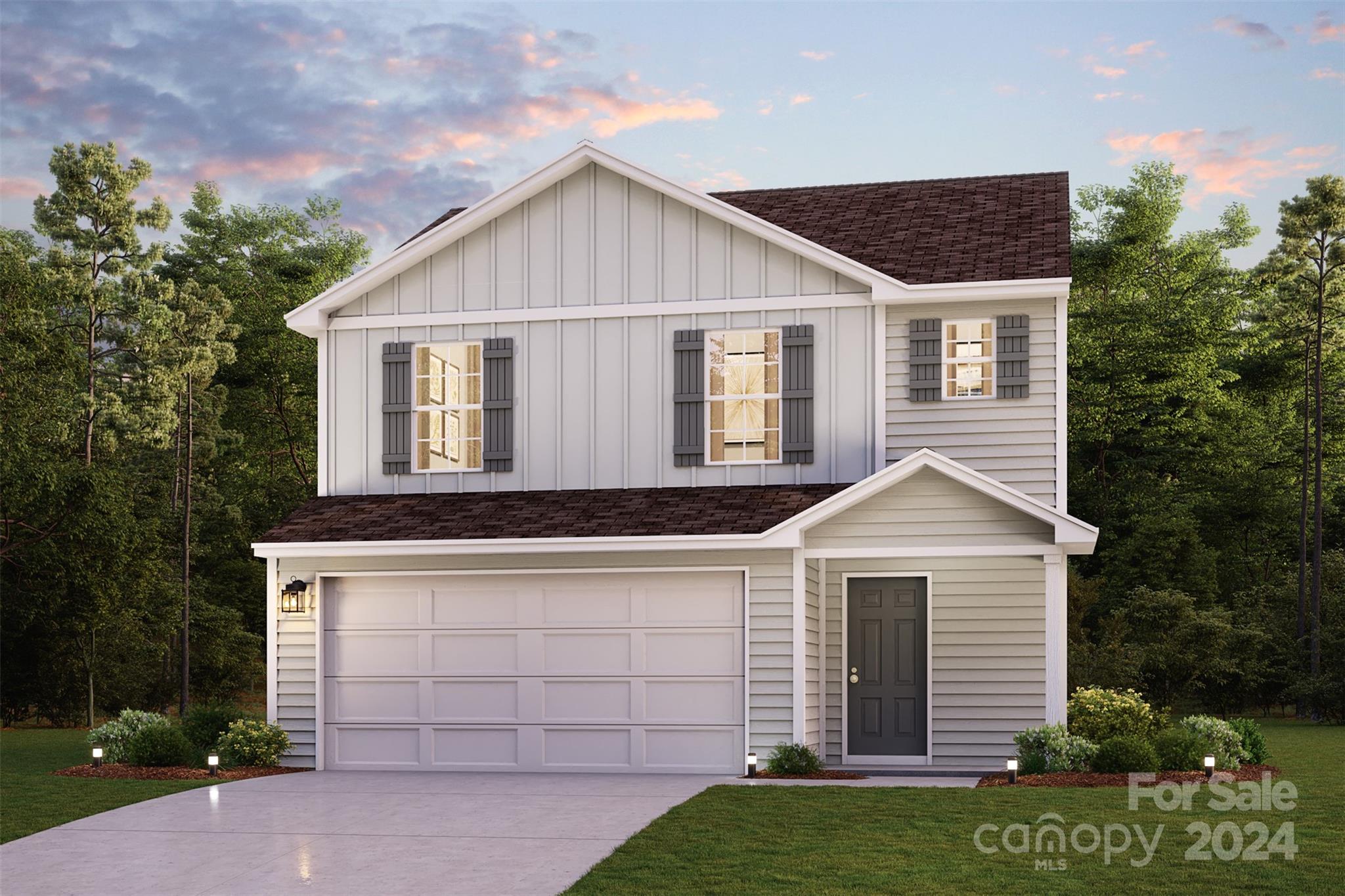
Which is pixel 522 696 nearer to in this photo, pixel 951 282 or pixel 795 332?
pixel 795 332

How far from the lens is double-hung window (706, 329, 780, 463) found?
1694 cm

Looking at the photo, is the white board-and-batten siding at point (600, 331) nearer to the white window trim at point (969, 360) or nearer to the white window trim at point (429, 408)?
the white window trim at point (429, 408)

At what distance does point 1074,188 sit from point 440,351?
2935cm

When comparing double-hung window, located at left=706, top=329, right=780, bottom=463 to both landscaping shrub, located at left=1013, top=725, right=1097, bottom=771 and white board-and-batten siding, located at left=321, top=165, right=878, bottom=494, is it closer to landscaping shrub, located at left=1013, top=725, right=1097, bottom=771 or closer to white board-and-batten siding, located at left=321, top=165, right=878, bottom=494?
white board-and-batten siding, located at left=321, top=165, right=878, bottom=494

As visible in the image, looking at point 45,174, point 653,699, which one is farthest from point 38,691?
point 653,699

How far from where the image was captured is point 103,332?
3002 centimetres

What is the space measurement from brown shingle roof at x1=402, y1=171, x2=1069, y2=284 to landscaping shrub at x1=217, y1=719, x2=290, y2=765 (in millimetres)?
6271

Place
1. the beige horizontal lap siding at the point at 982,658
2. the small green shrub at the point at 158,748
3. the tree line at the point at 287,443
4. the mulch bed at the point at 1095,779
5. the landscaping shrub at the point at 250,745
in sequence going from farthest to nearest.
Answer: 1. the tree line at the point at 287,443
2. the beige horizontal lap siding at the point at 982,658
3. the landscaping shrub at the point at 250,745
4. the small green shrub at the point at 158,748
5. the mulch bed at the point at 1095,779

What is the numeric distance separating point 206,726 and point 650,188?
26.9ft

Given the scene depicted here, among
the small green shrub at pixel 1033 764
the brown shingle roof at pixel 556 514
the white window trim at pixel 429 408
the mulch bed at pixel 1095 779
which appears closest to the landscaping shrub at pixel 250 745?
the brown shingle roof at pixel 556 514

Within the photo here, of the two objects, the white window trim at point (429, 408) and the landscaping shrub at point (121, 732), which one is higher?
the white window trim at point (429, 408)

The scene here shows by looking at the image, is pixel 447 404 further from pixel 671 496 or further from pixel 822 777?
pixel 822 777

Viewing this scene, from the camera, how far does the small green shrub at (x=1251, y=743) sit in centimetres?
1494

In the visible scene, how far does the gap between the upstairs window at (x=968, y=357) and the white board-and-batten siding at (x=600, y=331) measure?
3.06 feet
